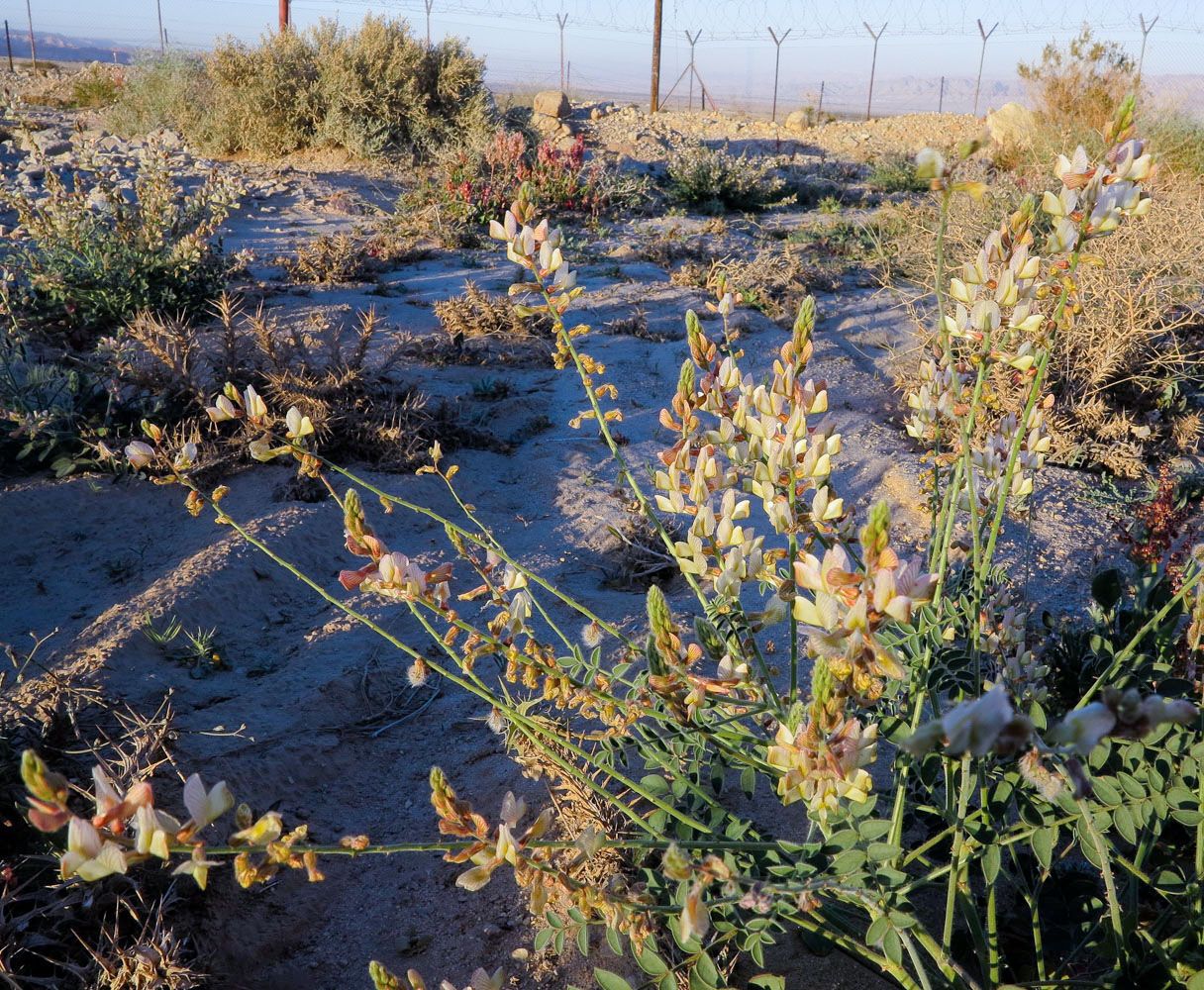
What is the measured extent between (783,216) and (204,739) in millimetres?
9796

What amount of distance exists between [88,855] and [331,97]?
13.0m

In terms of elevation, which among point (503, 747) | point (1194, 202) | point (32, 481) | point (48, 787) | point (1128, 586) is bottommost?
point (503, 747)

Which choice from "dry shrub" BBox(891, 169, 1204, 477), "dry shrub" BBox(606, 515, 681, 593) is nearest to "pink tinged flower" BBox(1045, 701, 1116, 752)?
"dry shrub" BBox(606, 515, 681, 593)

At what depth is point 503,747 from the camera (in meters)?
2.35

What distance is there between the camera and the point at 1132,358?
4.74 m

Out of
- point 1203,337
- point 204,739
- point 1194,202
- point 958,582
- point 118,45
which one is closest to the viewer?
point 958,582

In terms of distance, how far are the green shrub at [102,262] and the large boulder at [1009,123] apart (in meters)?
11.9

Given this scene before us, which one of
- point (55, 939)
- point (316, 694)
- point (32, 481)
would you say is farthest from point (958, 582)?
point (32, 481)

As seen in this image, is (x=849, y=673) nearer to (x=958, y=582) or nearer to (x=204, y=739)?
(x=958, y=582)

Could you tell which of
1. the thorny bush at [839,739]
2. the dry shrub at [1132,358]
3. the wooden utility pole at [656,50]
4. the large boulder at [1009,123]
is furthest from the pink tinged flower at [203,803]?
the wooden utility pole at [656,50]

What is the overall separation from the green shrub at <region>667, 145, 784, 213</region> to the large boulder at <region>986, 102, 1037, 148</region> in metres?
4.57

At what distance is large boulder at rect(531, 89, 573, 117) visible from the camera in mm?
16641

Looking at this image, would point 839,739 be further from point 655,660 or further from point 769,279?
point 769,279

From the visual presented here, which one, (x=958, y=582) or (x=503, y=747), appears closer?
(x=958, y=582)
